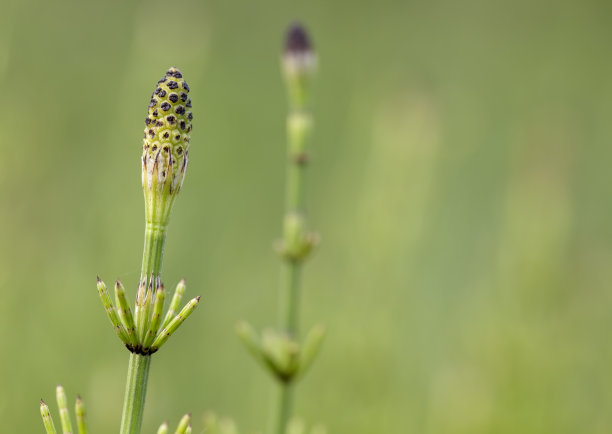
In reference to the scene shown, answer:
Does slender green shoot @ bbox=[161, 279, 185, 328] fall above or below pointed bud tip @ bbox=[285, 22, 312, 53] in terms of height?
below

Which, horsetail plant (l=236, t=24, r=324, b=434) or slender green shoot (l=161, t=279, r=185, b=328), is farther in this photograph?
horsetail plant (l=236, t=24, r=324, b=434)

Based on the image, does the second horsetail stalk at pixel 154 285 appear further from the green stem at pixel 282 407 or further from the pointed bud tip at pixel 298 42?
the pointed bud tip at pixel 298 42

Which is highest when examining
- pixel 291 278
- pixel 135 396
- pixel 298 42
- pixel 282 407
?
pixel 298 42

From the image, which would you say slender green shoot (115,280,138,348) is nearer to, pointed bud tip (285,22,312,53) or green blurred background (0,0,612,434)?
pointed bud tip (285,22,312,53)

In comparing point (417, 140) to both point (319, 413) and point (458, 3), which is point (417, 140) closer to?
point (319, 413)

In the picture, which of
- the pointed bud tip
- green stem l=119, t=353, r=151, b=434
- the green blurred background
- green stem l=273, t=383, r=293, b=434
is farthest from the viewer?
the green blurred background

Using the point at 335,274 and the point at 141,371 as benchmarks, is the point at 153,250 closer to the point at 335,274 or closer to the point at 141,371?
the point at 141,371

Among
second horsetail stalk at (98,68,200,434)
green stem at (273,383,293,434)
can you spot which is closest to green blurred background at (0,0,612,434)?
green stem at (273,383,293,434)

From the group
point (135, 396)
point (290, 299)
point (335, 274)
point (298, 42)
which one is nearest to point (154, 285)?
point (135, 396)

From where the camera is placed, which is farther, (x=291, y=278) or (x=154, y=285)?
(x=291, y=278)
